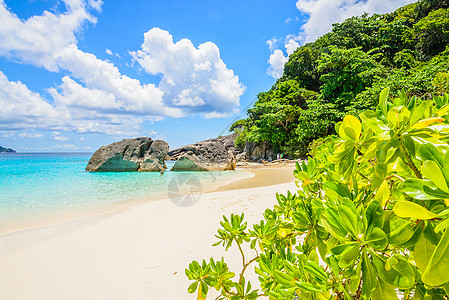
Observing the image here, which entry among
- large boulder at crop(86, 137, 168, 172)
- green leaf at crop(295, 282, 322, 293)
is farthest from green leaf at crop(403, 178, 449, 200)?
large boulder at crop(86, 137, 168, 172)

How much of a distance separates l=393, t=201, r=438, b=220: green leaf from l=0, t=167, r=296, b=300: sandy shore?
196 cm

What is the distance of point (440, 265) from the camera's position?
33 cm

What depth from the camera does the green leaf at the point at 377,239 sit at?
404 mm

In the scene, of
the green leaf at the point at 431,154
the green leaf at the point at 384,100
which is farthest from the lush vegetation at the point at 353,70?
the green leaf at the point at 431,154

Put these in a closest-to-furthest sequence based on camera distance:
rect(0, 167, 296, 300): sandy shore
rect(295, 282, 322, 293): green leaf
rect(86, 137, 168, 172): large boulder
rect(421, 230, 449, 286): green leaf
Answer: rect(421, 230, 449, 286): green leaf
rect(295, 282, 322, 293): green leaf
rect(0, 167, 296, 300): sandy shore
rect(86, 137, 168, 172): large boulder

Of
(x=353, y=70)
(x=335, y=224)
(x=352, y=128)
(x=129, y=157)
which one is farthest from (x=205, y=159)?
(x=335, y=224)

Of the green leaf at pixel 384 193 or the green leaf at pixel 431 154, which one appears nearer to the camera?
the green leaf at pixel 431 154

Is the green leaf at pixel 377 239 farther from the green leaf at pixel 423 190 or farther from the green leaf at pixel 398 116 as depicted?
the green leaf at pixel 398 116

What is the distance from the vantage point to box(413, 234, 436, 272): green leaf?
417mm

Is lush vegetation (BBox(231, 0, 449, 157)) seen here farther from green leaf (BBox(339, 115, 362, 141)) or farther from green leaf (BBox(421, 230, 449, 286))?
green leaf (BBox(421, 230, 449, 286))

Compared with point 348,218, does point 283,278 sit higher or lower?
lower

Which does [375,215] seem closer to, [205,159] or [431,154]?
[431,154]

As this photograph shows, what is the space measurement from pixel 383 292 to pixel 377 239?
0.14m

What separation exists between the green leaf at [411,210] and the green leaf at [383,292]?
198mm
